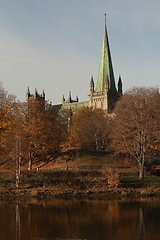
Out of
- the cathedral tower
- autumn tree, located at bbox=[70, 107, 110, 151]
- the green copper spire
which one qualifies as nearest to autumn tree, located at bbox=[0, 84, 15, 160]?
autumn tree, located at bbox=[70, 107, 110, 151]

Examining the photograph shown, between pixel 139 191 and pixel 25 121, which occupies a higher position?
pixel 25 121

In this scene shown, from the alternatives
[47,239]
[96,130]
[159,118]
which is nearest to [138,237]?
[47,239]

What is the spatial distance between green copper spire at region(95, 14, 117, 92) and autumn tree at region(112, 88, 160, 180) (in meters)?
83.9

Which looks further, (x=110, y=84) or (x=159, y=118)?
(x=110, y=84)

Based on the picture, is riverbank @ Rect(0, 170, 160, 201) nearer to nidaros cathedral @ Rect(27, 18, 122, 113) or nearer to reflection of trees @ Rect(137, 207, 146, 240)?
reflection of trees @ Rect(137, 207, 146, 240)

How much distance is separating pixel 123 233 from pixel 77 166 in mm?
32220

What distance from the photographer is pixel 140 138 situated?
4728 cm

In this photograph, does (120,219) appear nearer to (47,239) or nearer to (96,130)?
(47,239)

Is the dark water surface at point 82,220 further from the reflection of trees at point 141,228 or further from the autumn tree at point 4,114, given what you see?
the autumn tree at point 4,114

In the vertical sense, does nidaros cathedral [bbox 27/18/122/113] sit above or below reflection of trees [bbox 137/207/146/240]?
above

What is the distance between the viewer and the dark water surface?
2034 cm

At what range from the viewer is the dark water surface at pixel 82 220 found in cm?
2034

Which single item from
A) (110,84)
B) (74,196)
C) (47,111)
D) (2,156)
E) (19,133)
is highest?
(110,84)

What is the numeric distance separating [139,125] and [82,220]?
23.8 metres
